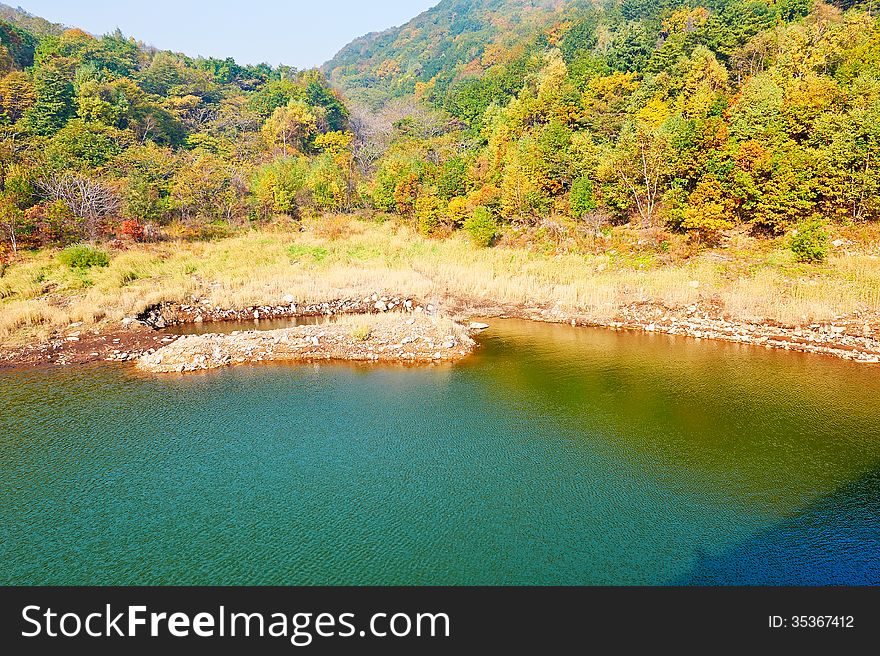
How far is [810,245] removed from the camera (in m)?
18.5

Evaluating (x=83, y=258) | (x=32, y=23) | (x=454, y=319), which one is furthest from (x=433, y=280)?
(x=32, y=23)

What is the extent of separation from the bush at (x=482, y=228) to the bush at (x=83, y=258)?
1667 centimetres

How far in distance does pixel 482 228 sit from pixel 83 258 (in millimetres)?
17762

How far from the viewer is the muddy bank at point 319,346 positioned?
14133 millimetres

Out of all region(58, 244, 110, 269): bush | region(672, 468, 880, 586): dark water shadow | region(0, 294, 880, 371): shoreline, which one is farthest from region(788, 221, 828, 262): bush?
region(58, 244, 110, 269): bush

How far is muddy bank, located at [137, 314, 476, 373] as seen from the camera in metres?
14.1

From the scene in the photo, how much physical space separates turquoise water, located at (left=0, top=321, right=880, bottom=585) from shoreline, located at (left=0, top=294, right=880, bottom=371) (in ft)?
3.00

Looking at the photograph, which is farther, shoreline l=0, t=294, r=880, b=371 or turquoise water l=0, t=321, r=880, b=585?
shoreline l=0, t=294, r=880, b=371

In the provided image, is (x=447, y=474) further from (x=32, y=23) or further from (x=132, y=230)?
(x=32, y=23)

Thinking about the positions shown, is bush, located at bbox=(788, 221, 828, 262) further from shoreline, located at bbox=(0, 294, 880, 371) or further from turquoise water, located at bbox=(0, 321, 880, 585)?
turquoise water, located at bbox=(0, 321, 880, 585)

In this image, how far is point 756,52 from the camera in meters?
30.7

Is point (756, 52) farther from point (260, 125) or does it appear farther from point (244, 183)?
point (260, 125)

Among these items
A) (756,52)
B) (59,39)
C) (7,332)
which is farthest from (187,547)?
(59,39)

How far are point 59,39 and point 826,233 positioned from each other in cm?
6683
